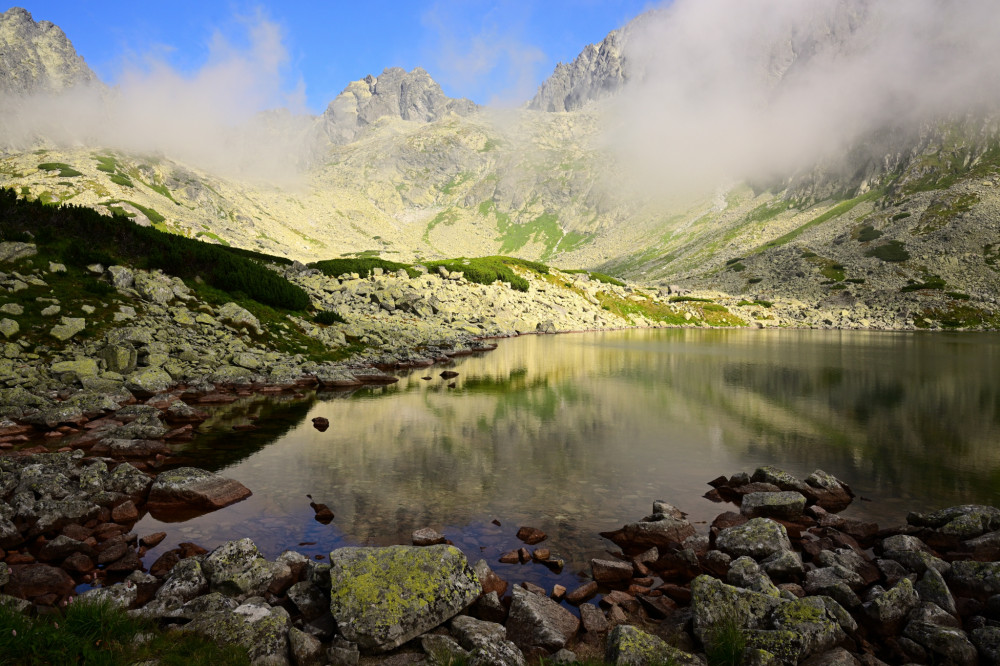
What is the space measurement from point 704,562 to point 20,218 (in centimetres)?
5134

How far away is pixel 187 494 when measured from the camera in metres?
14.8

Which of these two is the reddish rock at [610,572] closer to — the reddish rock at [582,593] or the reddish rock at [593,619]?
the reddish rock at [582,593]

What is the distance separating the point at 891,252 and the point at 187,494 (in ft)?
690

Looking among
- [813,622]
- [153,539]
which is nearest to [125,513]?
[153,539]

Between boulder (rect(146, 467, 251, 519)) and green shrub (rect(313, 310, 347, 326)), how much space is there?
35860 mm

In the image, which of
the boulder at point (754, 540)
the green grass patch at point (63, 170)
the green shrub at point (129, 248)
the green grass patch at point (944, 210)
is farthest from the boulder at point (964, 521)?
the green grass patch at point (63, 170)

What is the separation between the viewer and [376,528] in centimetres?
1342

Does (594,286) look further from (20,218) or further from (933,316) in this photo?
(20,218)

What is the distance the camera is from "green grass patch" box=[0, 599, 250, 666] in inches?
252

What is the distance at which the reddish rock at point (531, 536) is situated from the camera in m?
12.8

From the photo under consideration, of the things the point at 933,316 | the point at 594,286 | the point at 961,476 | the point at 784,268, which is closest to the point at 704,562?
the point at 961,476

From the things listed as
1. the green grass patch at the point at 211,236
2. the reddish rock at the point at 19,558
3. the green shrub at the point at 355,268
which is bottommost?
the reddish rock at the point at 19,558

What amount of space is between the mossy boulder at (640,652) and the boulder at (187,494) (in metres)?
12.5

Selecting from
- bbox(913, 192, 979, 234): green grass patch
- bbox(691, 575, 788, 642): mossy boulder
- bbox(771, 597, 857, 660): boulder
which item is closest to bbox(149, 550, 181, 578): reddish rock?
bbox(691, 575, 788, 642): mossy boulder
